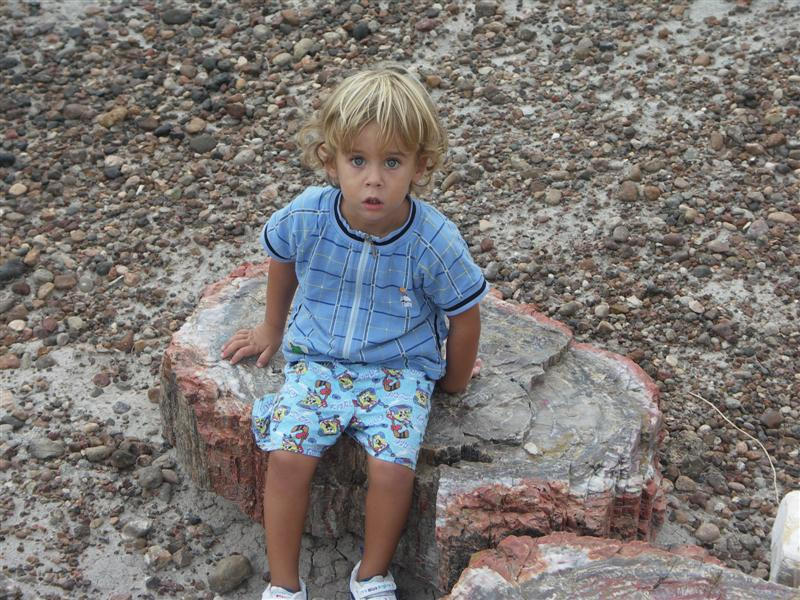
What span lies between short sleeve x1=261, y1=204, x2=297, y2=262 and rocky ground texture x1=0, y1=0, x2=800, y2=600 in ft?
3.12

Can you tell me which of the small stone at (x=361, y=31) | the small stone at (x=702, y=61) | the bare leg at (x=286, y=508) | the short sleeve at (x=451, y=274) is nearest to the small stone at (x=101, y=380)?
the bare leg at (x=286, y=508)

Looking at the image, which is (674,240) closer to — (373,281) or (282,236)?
(373,281)

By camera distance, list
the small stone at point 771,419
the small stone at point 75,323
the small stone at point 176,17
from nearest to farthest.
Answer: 1. the small stone at point 771,419
2. the small stone at point 75,323
3. the small stone at point 176,17

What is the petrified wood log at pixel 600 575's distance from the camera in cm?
245

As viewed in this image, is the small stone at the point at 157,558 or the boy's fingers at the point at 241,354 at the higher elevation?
the boy's fingers at the point at 241,354

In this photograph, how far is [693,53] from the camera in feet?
17.6

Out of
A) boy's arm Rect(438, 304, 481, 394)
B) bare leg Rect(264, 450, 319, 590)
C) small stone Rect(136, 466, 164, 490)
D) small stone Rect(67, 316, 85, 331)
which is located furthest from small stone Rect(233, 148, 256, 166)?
bare leg Rect(264, 450, 319, 590)

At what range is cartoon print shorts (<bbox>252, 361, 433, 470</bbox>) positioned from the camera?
9.62 feet

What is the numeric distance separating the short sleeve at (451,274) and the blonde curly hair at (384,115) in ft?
0.73

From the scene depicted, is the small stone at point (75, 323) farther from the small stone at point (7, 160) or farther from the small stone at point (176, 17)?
the small stone at point (176, 17)

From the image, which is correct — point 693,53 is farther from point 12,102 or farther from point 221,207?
point 12,102

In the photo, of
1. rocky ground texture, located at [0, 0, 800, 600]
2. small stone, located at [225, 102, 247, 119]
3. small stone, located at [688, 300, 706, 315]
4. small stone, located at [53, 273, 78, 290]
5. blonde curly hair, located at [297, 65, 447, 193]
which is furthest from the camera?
small stone, located at [225, 102, 247, 119]

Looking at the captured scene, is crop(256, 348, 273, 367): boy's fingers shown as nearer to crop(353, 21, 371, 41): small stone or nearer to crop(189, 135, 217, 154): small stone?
crop(189, 135, 217, 154): small stone


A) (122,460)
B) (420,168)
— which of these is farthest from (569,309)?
(122,460)
